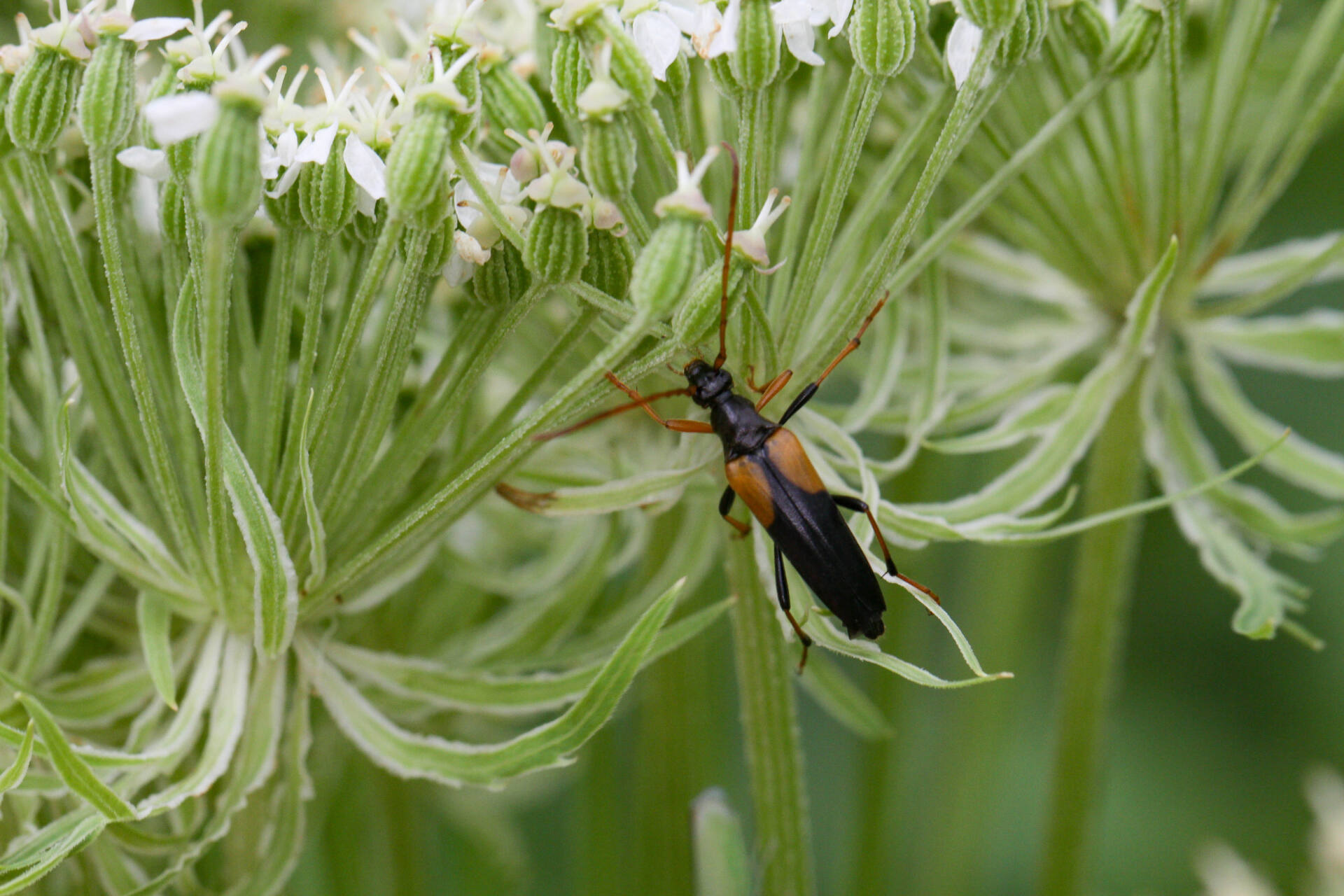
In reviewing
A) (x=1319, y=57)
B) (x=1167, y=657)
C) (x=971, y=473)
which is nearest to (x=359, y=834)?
(x=971, y=473)

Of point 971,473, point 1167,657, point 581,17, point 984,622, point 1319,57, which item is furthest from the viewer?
point 1167,657

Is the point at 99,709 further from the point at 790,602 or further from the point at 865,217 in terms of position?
the point at 865,217

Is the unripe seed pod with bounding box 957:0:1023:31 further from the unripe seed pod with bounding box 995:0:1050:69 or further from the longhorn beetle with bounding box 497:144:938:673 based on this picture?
the longhorn beetle with bounding box 497:144:938:673


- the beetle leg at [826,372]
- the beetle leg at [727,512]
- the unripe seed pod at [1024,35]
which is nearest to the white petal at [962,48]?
the unripe seed pod at [1024,35]

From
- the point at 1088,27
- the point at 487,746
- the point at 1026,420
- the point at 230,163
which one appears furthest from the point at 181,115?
the point at 1026,420

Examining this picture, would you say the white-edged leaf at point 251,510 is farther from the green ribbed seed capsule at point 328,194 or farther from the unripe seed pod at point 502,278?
the unripe seed pod at point 502,278

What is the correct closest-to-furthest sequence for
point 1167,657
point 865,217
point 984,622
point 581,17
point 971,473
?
point 581,17, point 865,217, point 984,622, point 971,473, point 1167,657
